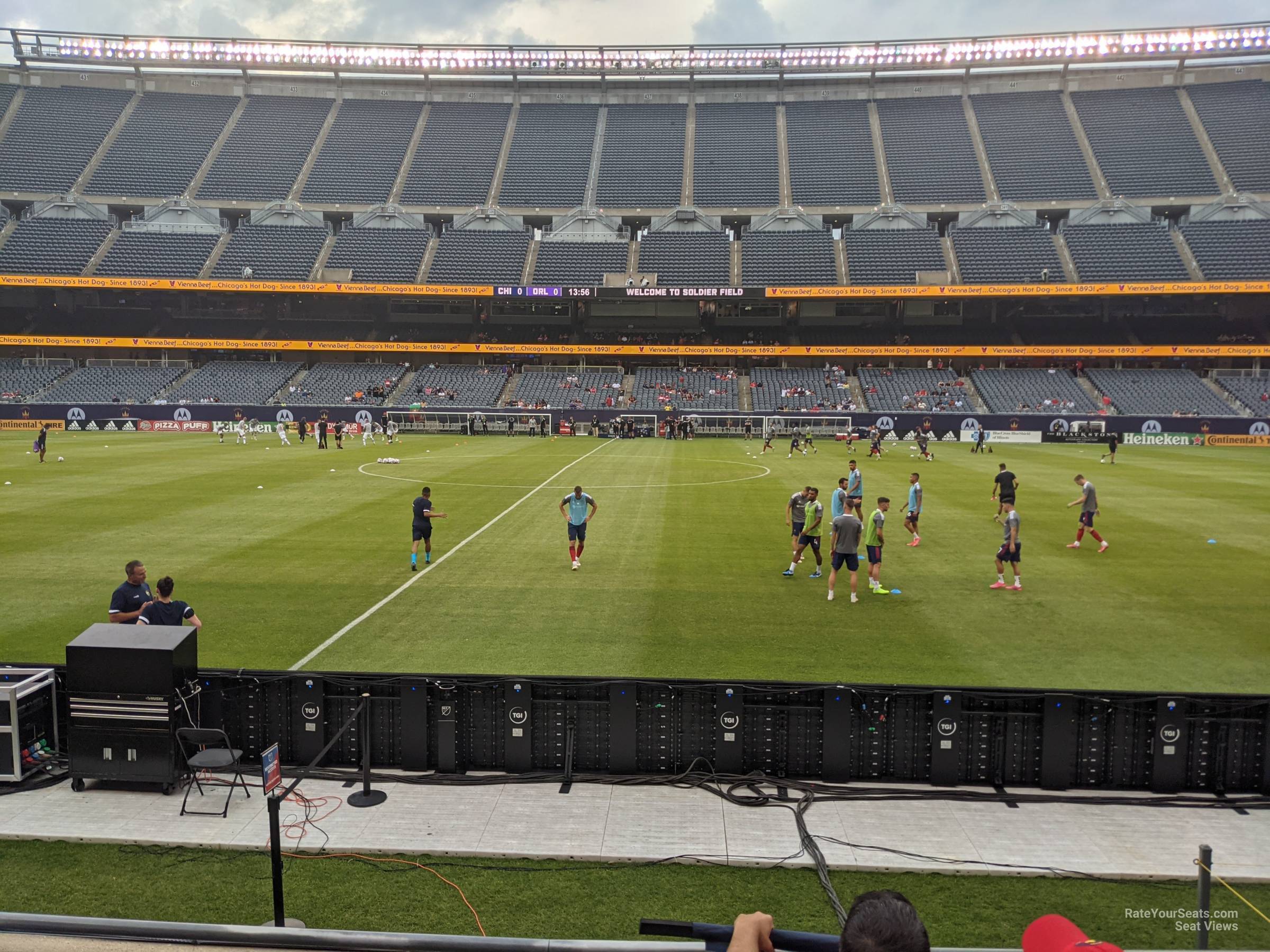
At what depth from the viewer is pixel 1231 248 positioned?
63.9m

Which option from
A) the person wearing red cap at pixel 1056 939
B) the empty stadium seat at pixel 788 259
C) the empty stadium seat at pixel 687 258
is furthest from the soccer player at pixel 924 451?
the person wearing red cap at pixel 1056 939

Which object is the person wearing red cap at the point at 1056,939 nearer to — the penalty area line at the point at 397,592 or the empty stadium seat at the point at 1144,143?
the penalty area line at the point at 397,592

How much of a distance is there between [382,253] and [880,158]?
48.9 metres

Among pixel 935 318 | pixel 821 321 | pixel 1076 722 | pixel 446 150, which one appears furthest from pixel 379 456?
pixel 446 150

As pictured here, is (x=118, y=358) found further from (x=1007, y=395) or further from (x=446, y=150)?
(x=1007, y=395)

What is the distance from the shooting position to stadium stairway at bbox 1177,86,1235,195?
69.4 meters

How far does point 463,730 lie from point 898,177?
265 ft

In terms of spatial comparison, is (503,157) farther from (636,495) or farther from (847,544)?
(847,544)

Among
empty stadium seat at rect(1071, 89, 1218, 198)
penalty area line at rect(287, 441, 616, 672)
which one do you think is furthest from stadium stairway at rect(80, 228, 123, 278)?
empty stadium seat at rect(1071, 89, 1218, 198)

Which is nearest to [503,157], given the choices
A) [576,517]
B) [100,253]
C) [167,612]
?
[100,253]

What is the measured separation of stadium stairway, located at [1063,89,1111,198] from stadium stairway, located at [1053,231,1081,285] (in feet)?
24.3

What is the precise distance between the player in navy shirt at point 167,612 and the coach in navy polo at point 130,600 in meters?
0.54

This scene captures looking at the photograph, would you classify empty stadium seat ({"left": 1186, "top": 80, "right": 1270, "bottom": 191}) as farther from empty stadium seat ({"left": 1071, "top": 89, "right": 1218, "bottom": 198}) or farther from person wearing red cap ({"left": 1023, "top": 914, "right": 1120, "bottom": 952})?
person wearing red cap ({"left": 1023, "top": 914, "right": 1120, "bottom": 952})

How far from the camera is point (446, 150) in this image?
83.2 meters
